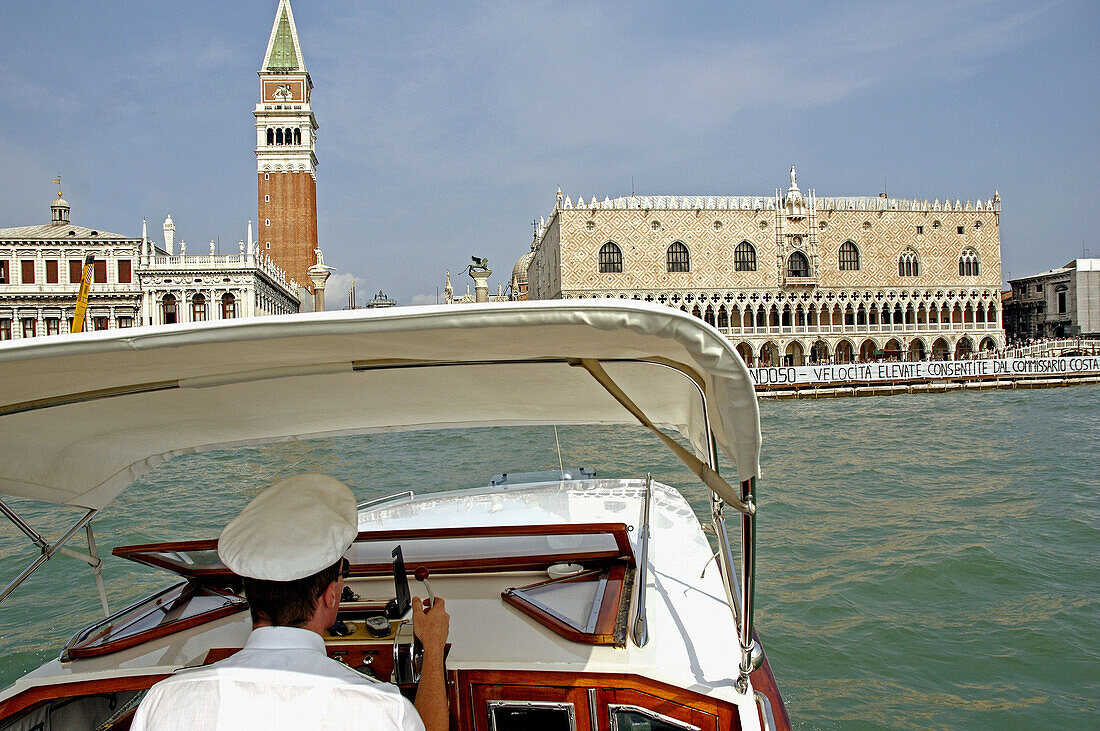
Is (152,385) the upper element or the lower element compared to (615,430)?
upper

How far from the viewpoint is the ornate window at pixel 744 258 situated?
3744cm

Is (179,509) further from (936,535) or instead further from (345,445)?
(936,535)

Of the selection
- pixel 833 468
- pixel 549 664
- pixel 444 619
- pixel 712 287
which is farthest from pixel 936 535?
pixel 712 287

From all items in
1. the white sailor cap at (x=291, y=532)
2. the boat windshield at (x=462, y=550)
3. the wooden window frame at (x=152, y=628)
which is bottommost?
the wooden window frame at (x=152, y=628)

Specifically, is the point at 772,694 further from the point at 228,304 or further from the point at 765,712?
the point at 228,304

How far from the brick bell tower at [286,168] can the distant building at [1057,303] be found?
4685 centimetres

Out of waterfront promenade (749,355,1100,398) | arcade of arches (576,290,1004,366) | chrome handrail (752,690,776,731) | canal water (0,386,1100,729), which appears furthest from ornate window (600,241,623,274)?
chrome handrail (752,690,776,731)

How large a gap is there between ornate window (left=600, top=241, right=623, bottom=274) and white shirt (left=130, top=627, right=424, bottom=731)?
3556 cm

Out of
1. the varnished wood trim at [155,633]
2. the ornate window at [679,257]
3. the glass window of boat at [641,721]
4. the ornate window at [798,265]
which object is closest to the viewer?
the glass window of boat at [641,721]

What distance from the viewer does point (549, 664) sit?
180 cm

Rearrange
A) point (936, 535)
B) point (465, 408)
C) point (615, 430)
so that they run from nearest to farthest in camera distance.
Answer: point (465, 408), point (936, 535), point (615, 430)

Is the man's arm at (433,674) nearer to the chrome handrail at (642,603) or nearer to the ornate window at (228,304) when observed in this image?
the chrome handrail at (642,603)

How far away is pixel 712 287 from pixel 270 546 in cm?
3720

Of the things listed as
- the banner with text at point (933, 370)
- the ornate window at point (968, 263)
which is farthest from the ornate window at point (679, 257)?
the ornate window at point (968, 263)
